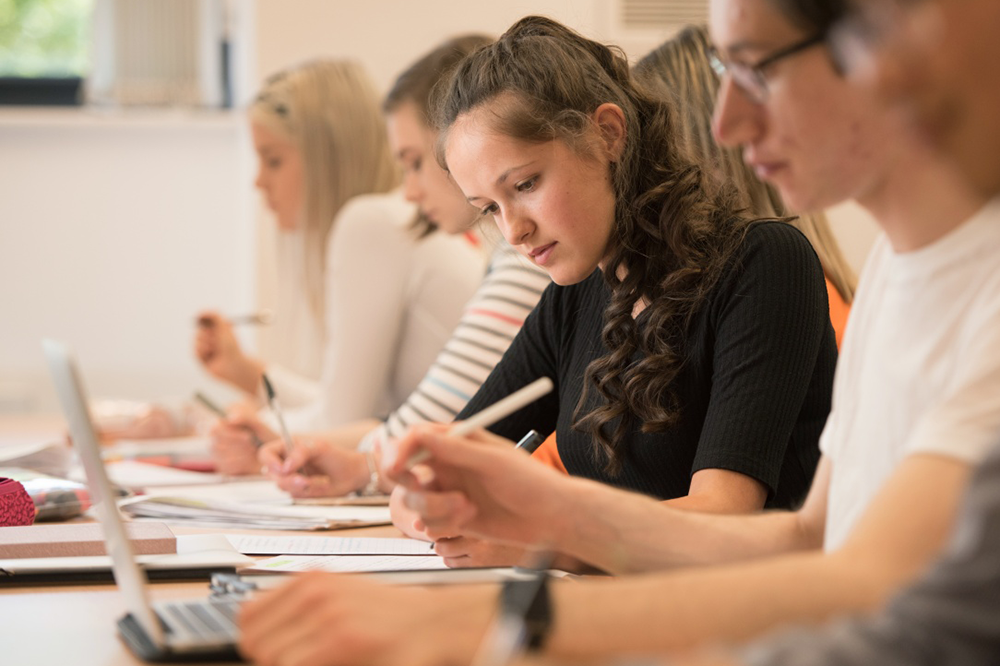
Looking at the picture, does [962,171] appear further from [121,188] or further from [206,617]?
[121,188]

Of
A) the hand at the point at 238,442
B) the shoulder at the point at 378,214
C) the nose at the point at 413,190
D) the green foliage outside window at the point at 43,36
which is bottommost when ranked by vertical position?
the hand at the point at 238,442

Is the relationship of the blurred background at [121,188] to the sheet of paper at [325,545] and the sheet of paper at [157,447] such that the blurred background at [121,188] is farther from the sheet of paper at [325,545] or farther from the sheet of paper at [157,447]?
the sheet of paper at [325,545]

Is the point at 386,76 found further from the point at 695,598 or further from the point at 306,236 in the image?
the point at 695,598

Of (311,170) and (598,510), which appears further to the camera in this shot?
(311,170)

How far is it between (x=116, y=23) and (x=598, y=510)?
3204mm

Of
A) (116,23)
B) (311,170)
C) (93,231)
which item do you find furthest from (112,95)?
(311,170)

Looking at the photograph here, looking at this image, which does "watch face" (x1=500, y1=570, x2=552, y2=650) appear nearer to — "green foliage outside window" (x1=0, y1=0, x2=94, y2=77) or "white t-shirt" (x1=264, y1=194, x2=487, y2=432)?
"white t-shirt" (x1=264, y1=194, x2=487, y2=432)

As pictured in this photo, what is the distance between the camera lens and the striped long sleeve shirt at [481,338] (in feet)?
5.59

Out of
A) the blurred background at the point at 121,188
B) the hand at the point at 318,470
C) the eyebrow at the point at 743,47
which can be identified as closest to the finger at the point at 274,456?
the hand at the point at 318,470

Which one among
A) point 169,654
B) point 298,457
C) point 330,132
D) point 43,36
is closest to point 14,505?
point 298,457

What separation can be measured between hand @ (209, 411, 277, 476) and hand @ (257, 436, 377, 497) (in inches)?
10.8

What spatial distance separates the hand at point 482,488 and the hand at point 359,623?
170 millimetres

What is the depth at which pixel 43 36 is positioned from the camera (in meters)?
3.76

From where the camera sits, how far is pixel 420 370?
89.5 inches
